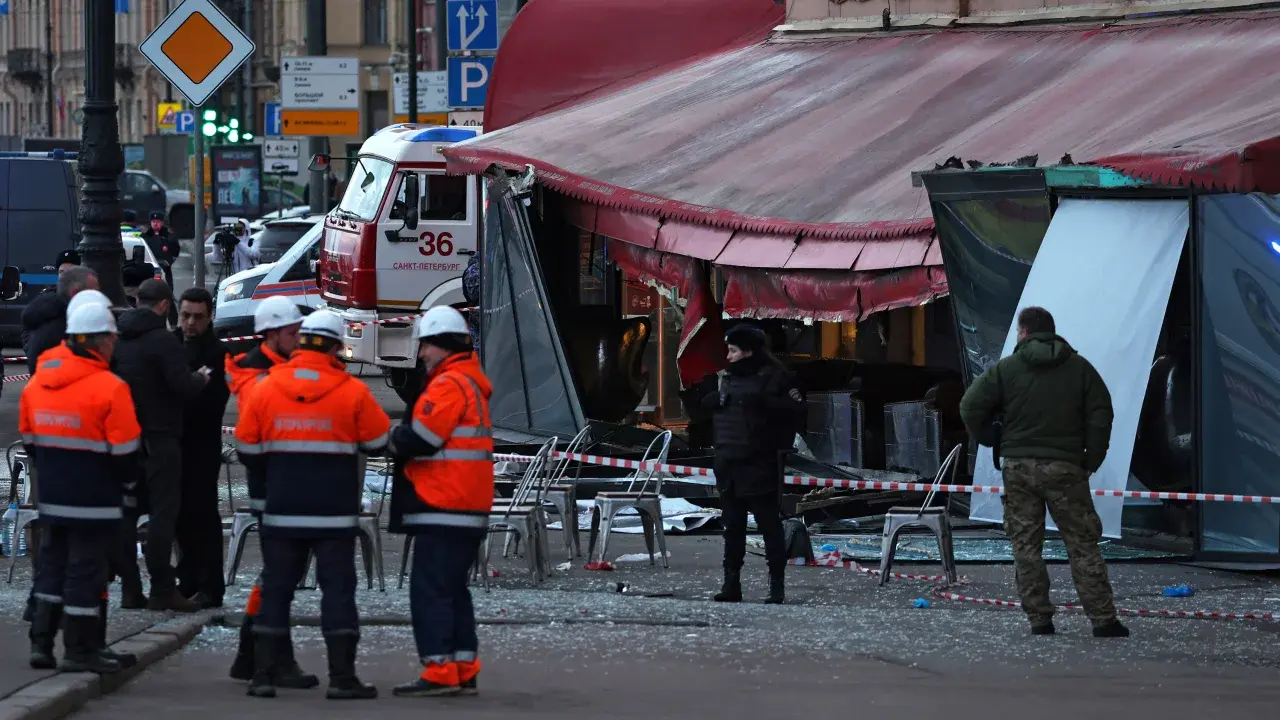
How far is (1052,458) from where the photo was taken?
10.5m

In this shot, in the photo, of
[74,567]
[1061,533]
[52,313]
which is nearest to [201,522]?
[52,313]

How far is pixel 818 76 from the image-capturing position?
17.5 meters

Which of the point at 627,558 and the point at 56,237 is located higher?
the point at 56,237

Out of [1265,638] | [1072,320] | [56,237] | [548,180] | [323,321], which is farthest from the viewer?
[56,237]

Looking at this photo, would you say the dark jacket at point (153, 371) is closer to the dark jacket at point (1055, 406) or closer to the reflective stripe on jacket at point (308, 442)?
the reflective stripe on jacket at point (308, 442)

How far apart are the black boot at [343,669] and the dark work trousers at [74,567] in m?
0.96

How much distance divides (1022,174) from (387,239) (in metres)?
10.1

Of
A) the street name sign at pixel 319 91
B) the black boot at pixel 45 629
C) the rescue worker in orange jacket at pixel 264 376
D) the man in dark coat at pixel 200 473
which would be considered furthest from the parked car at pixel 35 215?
the black boot at pixel 45 629

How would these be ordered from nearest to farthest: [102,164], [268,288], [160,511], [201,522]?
1. [160,511]
2. [201,522]
3. [102,164]
4. [268,288]

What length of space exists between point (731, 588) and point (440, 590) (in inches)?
131

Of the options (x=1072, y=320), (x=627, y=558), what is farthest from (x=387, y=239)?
(x=1072, y=320)

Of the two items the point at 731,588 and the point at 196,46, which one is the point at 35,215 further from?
the point at 731,588

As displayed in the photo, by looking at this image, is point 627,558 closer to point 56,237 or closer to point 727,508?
point 727,508

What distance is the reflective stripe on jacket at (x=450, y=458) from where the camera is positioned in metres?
8.50
